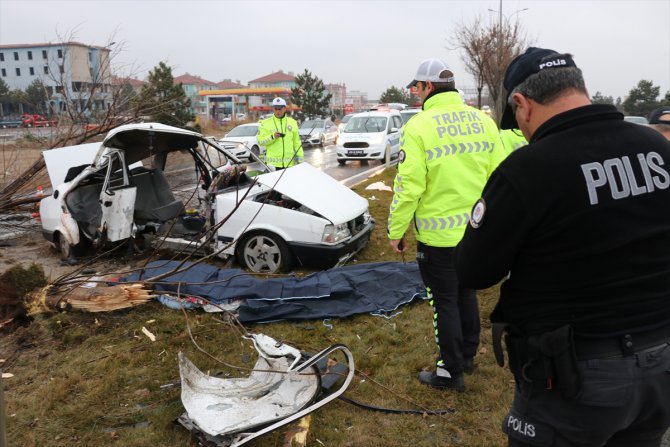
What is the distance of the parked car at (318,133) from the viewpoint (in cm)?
2445

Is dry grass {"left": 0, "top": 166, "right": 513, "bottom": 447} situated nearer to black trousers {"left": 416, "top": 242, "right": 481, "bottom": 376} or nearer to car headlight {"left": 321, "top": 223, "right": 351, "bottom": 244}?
black trousers {"left": 416, "top": 242, "right": 481, "bottom": 376}

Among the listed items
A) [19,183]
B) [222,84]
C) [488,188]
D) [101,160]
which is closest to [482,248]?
[488,188]

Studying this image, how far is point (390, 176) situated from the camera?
12.5 m

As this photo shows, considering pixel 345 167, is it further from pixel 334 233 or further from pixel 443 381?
pixel 443 381

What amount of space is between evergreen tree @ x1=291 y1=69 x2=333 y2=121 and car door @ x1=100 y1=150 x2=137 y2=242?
142ft

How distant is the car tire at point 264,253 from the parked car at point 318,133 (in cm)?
1845

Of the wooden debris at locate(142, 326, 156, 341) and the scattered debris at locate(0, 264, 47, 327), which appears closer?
the wooden debris at locate(142, 326, 156, 341)

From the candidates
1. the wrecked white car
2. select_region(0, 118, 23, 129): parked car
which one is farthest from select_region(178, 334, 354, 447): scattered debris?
select_region(0, 118, 23, 129): parked car

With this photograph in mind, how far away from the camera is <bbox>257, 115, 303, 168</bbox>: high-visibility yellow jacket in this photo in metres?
8.30

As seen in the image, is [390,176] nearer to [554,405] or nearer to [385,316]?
[385,316]

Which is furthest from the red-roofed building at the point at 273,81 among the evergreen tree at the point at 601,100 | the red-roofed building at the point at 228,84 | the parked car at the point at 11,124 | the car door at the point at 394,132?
the car door at the point at 394,132

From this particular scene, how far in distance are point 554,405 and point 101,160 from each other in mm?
5883

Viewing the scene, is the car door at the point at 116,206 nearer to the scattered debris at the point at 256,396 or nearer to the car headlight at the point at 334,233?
the car headlight at the point at 334,233

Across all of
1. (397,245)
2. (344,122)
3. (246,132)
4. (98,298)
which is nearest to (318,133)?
(344,122)
